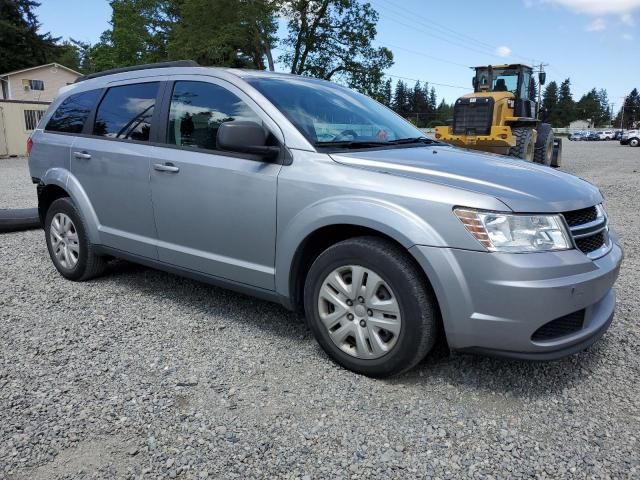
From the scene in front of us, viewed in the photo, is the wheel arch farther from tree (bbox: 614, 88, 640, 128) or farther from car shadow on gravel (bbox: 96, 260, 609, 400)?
tree (bbox: 614, 88, 640, 128)

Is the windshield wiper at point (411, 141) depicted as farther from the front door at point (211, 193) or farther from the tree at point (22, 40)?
the tree at point (22, 40)

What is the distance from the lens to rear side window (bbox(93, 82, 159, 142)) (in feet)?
13.3

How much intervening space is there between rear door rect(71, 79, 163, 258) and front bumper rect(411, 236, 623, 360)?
A: 88.8 inches

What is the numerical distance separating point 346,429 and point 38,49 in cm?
5608

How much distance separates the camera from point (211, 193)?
3535 millimetres

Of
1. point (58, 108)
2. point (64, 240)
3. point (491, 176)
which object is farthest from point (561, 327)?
point (58, 108)

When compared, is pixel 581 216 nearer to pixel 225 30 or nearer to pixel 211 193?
pixel 211 193

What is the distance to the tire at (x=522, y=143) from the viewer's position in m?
13.3

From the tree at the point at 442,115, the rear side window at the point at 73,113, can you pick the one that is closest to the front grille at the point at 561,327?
the rear side window at the point at 73,113

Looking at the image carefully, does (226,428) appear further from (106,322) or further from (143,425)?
(106,322)

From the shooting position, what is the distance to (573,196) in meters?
2.88

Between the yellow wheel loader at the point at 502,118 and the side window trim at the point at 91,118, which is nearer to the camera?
the side window trim at the point at 91,118

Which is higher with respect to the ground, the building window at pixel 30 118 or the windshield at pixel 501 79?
the windshield at pixel 501 79

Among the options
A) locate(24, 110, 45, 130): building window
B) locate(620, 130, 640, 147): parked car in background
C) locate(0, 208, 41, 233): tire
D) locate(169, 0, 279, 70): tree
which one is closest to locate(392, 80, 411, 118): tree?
locate(620, 130, 640, 147): parked car in background
